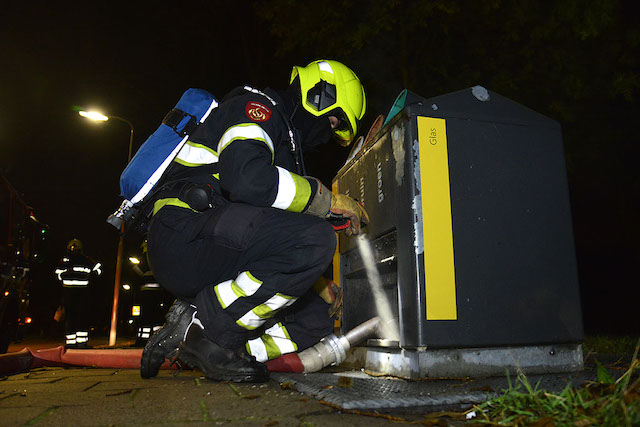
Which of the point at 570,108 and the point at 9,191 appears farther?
the point at 570,108

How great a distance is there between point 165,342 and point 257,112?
1348 mm

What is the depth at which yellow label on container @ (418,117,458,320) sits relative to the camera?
7.15 feet

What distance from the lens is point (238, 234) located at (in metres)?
2.25

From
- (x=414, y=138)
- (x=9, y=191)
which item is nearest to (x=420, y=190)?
(x=414, y=138)

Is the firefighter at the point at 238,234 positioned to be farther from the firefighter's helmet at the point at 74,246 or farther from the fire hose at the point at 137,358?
the firefighter's helmet at the point at 74,246

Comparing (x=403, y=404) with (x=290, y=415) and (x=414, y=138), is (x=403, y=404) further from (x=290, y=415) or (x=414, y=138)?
(x=414, y=138)

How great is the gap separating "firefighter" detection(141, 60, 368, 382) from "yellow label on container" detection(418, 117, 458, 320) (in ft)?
1.63

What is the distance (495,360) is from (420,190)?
0.92 metres

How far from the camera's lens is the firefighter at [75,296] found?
21.0 ft

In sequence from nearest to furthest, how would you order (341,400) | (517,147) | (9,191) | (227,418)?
(227,418) < (341,400) < (517,147) < (9,191)

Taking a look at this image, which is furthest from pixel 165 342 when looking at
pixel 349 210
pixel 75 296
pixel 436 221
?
pixel 75 296

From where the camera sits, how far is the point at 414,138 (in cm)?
233

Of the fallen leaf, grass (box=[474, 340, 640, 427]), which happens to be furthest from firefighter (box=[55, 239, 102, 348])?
grass (box=[474, 340, 640, 427])

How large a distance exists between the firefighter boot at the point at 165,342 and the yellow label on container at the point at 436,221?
134 centimetres
